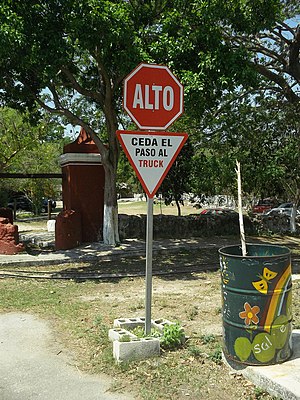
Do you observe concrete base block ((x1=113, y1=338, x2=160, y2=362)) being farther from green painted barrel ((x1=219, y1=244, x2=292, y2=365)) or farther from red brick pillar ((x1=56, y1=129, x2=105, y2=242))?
red brick pillar ((x1=56, y1=129, x2=105, y2=242))

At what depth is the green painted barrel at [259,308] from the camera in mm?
4430

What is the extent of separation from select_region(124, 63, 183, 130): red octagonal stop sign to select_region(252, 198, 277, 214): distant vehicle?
3248 centimetres

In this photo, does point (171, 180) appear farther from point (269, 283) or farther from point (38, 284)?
point (269, 283)

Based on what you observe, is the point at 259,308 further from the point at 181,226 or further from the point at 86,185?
the point at 181,226

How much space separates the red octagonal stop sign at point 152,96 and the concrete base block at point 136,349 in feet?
7.61

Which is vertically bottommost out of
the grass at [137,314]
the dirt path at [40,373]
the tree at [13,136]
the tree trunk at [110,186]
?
the dirt path at [40,373]

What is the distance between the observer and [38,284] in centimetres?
960

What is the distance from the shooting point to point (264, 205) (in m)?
41.4

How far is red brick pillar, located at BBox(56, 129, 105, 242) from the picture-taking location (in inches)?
590

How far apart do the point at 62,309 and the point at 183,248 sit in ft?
24.2

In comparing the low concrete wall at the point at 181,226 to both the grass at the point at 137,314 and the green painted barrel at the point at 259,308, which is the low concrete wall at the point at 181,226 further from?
the green painted barrel at the point at 259,308

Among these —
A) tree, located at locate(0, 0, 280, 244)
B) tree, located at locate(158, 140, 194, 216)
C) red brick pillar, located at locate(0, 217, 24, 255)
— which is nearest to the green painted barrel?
tree, located at locate(0, 0, 280, 244)

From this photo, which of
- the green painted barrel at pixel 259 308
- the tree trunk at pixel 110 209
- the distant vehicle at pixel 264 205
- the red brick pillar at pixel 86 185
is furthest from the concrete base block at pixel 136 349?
the distant vehicle at pixel 264 205

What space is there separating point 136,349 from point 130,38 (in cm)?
732
